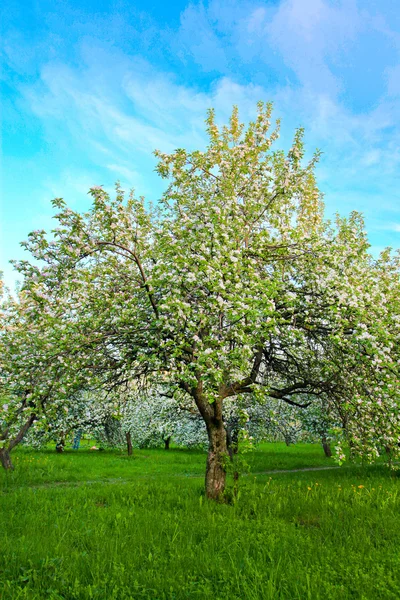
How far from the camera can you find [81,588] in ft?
18.3

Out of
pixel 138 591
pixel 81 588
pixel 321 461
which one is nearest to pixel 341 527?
pixel 138 591

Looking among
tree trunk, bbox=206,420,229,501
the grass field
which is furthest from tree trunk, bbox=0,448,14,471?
tree trunk, bbox=206,420,229,501

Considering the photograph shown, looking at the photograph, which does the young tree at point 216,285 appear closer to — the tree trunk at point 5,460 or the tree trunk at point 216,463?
the tree trunk at point 216,463

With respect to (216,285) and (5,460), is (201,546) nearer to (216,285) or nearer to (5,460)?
(216,285)

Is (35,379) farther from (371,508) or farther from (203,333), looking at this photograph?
(371,508)

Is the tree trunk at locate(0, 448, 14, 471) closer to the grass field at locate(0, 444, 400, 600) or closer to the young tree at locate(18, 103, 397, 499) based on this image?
the grass field at locate(0, 444, 400, 600)

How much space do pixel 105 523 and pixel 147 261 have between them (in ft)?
23.4

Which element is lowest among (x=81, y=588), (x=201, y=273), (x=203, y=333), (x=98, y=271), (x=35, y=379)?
(x=81, y=588)

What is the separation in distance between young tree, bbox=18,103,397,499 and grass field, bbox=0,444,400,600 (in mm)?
2197

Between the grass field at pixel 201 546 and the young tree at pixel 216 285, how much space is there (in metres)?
2.20

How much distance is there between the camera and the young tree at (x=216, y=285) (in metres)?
9.40

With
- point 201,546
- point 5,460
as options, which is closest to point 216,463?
point 201,546

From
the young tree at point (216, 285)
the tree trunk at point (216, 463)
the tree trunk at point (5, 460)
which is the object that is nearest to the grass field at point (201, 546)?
the tree trunk at point (216, 463)

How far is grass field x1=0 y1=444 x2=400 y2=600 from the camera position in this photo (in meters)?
5.58
